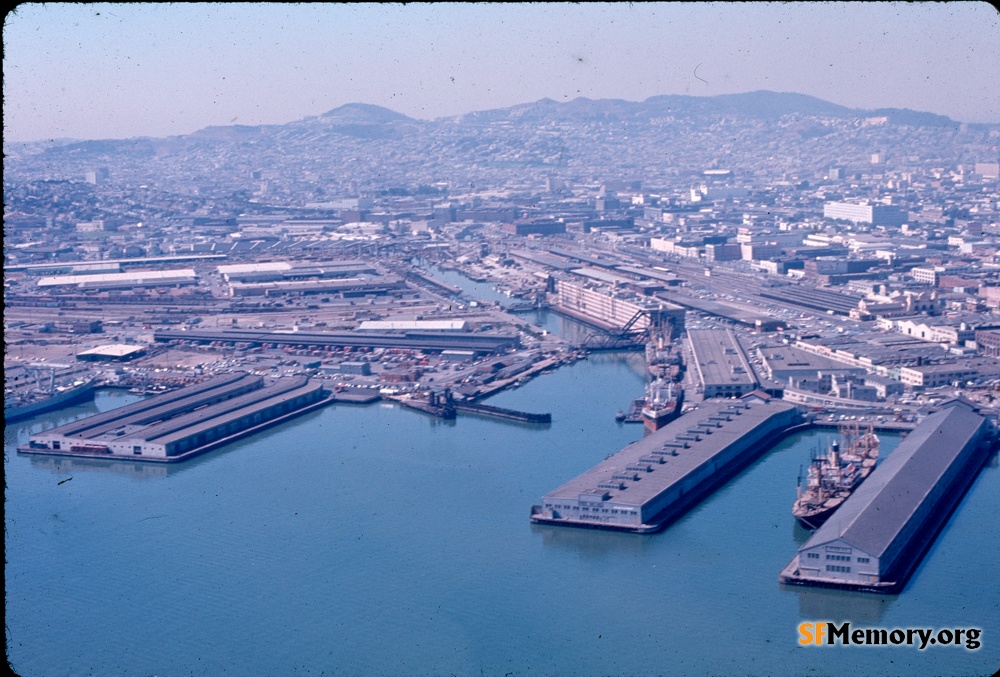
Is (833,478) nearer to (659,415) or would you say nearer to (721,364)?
(659,415)

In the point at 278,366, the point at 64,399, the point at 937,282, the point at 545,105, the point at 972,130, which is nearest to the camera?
the point at 64,399

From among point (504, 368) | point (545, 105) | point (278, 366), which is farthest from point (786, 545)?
point (545, 105)

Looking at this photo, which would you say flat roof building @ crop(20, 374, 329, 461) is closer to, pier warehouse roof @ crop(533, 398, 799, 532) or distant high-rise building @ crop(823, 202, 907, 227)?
pier warehouse roof @ crop(533, 398, 799, 532)

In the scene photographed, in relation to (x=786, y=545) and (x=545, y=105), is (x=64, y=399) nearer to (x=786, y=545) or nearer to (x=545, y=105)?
(x=786, y=545)

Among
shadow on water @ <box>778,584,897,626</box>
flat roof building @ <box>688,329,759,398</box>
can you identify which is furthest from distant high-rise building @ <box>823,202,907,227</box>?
shadow on water @ <box>778,584,897,626</box>

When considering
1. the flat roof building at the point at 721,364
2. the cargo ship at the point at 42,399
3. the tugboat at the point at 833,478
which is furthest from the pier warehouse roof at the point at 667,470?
the cargo ship at the point at 42,399

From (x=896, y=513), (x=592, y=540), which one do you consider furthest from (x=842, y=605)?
(x=592, y=540)
